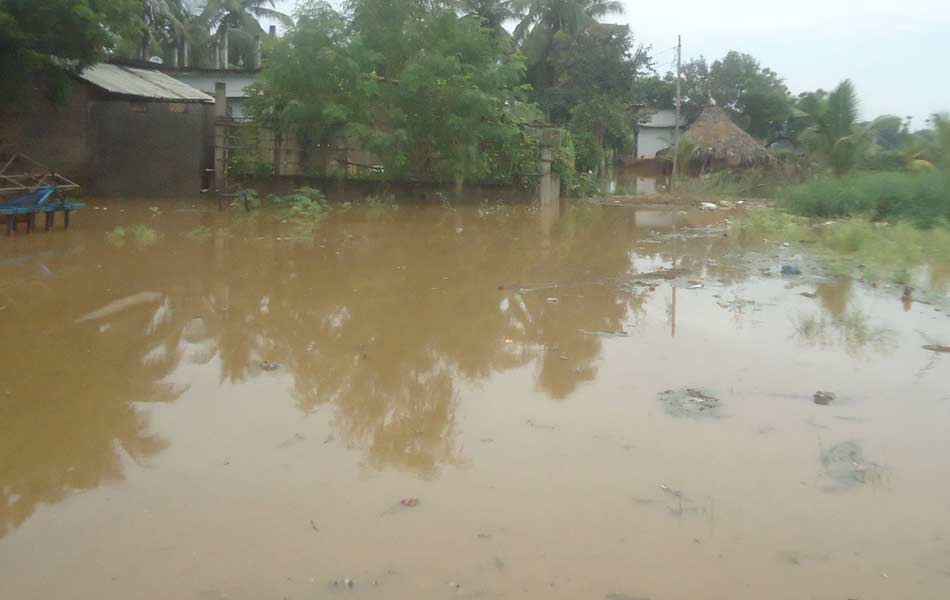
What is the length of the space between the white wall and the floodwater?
100 feet

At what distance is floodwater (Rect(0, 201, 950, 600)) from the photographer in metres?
3.21

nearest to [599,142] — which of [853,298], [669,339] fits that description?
[853,298]

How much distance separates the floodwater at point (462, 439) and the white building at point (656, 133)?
99.3 feet

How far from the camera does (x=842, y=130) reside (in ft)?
80.3

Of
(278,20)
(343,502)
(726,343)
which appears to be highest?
(278,20)

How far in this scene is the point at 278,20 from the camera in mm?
37219

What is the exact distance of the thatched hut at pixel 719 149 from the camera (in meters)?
31.2

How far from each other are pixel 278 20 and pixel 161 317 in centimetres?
3296

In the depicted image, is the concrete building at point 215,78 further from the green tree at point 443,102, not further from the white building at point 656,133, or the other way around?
the white building at point 656,133

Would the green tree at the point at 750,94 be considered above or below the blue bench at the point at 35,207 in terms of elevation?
above

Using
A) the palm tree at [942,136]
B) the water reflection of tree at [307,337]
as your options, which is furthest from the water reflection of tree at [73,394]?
the palm tree at [942,136]

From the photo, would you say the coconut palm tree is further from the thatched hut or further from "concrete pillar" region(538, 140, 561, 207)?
"concrete pillar" region(538, 140, 561, 207)

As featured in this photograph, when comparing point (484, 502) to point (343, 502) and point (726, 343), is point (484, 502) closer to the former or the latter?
point (343, 502)

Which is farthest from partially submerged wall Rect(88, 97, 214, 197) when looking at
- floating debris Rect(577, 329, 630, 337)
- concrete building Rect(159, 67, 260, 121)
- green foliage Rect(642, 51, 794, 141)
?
green foliage Rect(642, 51, 794, 141)
